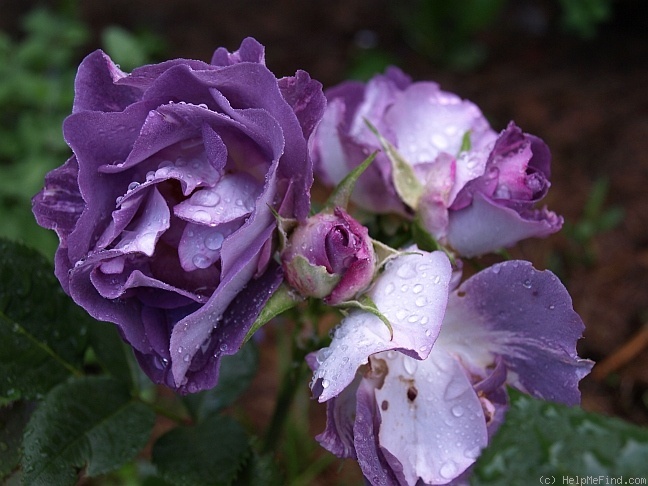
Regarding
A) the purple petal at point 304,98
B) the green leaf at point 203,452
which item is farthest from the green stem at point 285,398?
the purple petal at point 304,98

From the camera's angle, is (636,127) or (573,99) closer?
(636,127)

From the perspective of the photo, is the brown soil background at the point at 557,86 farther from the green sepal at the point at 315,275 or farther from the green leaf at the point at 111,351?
the green sepal at the point at 315,275

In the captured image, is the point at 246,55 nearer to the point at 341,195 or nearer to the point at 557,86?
the point at 341,195

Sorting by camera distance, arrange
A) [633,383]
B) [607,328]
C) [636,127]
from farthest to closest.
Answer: [636,127], [607,328], [633,383]

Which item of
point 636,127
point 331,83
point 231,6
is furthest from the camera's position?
point 231,6

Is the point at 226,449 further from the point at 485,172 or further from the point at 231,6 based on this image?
the point at 231,6

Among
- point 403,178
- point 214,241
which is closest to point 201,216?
point 214,241

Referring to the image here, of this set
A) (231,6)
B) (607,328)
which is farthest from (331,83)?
(607,328)
